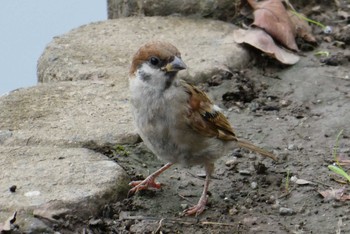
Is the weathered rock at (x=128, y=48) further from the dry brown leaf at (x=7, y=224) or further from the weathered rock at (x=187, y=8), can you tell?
the dry brown leaf at (x=7, y=224)

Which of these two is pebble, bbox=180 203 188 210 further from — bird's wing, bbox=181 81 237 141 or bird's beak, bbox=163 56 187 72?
bird's beak, bbox=163 56 187 72

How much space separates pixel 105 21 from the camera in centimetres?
656

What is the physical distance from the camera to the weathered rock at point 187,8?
6.51 m

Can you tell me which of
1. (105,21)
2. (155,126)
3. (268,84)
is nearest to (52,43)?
(105,21)

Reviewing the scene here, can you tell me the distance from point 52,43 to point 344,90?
2.01 metres

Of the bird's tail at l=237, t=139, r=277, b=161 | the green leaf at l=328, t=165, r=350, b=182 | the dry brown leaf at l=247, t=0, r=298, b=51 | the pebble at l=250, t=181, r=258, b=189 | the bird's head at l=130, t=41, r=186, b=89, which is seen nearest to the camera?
the bird's head at l=130, t=41, r=186, b=89

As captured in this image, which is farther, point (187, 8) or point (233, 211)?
point (187, 8)

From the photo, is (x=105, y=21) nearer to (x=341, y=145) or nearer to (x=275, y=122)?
(x=275, y=122)

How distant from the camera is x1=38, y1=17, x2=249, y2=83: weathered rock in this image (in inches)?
225

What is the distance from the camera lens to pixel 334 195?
14.5 ft

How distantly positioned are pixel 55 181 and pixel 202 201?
2.42 feet

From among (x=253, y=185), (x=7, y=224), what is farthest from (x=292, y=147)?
(x=7, y=224)

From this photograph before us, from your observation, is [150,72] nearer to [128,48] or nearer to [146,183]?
[146,183]

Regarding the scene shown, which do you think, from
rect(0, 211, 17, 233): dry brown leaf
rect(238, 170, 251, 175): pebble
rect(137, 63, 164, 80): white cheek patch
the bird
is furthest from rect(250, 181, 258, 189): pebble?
rect(0, 211, 17, 233): dry brown leaf
